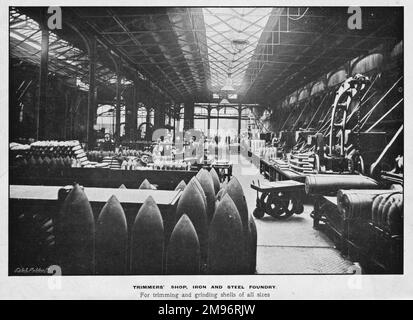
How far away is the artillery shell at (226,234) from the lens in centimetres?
224

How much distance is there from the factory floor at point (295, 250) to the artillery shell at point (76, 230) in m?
1.51

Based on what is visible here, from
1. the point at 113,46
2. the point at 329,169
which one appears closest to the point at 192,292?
the point at 329,169

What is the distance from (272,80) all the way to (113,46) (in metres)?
8.16

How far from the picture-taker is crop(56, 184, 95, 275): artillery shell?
7.32 ft

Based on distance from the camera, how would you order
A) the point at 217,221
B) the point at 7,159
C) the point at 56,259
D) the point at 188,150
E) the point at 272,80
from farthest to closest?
the point at 272,80
the point at 188,150
the point at 7,159
the point at 56,259
the point at 217,221

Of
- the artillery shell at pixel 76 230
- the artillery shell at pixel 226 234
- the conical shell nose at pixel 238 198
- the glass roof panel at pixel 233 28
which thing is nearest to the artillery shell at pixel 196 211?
the artillery shell at pixel 226 234

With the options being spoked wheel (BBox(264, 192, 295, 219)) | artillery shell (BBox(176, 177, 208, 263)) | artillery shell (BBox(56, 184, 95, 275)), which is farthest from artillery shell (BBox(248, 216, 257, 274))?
spoked wheel (BBox(264, 192, 295, 219))

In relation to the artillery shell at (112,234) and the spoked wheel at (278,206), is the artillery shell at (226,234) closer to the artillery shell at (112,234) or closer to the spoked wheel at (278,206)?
the artillery shell at (112,234)

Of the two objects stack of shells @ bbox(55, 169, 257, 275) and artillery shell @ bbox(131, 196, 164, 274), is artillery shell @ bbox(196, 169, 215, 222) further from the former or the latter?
artillery shell @ bbox(131, 196, 164, 274)

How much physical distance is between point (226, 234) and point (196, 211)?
314mm

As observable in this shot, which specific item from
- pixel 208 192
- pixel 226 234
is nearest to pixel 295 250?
pixel 208 192

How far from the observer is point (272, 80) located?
14.4m
